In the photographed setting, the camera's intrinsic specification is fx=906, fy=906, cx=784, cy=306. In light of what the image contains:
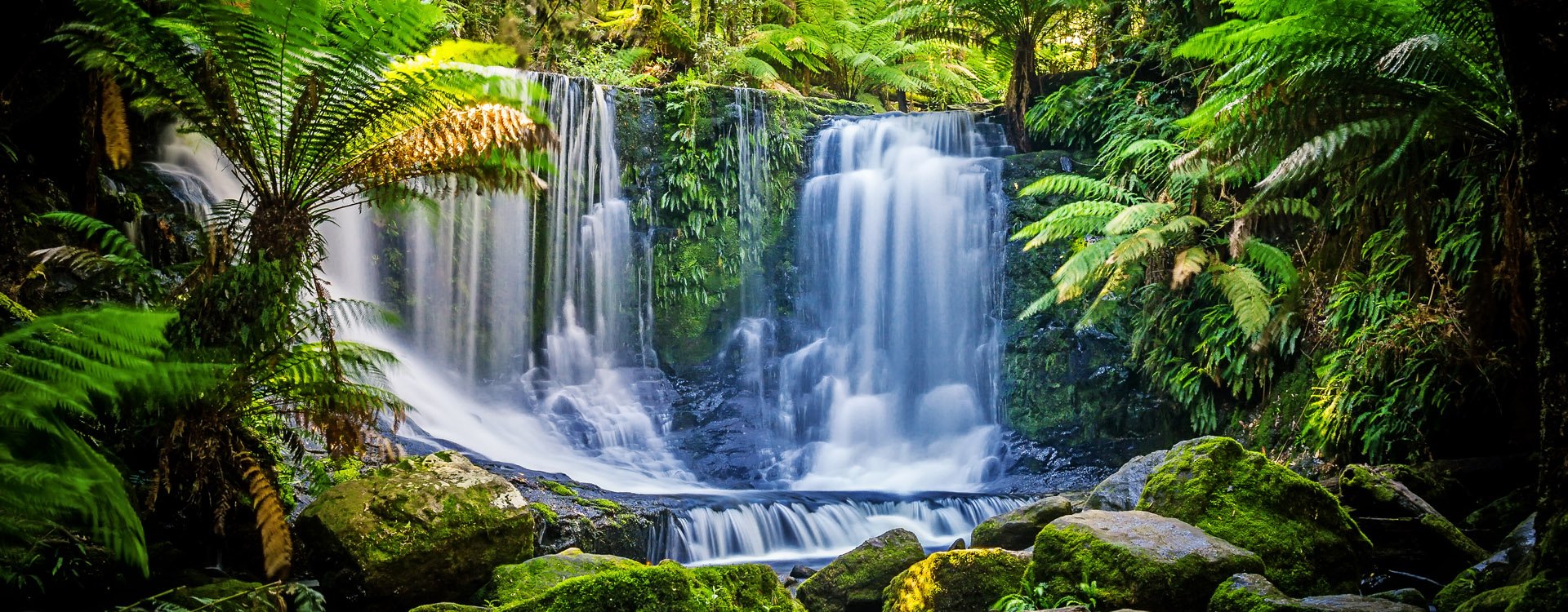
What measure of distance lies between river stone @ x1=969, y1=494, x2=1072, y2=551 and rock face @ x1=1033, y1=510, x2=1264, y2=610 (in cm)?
125

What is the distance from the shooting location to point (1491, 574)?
330 cm

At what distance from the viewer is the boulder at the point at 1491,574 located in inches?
127

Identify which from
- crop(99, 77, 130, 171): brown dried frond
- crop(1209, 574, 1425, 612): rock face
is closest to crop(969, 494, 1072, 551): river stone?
crop(1209, 574, 1425, 612): rock face

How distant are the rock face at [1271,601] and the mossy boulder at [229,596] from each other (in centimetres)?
315

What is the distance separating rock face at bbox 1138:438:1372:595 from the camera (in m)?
3.78


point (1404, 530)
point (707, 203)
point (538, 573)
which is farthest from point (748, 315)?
point (1404, 530)

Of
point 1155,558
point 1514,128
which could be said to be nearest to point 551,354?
point 1155,558

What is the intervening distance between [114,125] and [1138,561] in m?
4.94

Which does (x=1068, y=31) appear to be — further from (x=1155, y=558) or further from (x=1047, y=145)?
(x=1155, y=558)

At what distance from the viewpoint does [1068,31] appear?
35.4 ft

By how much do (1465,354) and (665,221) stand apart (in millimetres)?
7806

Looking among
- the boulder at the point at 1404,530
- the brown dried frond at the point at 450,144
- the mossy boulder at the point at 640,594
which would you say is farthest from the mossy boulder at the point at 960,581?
the brown dried frond at the point at 450,144

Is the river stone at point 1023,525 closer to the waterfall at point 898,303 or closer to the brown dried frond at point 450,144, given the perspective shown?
the brown dried frond at point 450,144

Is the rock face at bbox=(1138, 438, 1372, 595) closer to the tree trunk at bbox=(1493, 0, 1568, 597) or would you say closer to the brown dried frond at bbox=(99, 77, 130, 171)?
the tree trunk at bbox=(1493, 0, 1568, 597)
